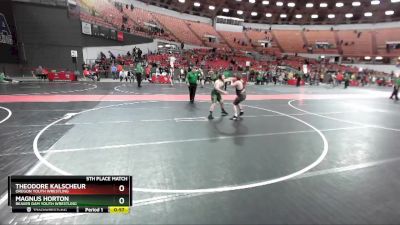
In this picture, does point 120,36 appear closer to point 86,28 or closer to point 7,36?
point 86,28

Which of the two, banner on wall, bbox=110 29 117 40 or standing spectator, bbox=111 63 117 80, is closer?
standing spectator, bbox=111 63 117 80

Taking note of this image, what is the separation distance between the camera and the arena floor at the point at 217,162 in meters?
3.79

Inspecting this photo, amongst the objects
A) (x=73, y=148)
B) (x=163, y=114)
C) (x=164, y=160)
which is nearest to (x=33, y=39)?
(x=163, y=114)

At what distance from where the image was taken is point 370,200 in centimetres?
425

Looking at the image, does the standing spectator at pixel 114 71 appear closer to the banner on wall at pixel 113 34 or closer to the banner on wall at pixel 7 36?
the banner on wall at pixel 113 34

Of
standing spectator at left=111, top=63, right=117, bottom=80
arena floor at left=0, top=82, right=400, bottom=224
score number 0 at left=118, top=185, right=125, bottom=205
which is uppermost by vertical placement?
standing spectator at left=111, top=63, right=117, bottom=80

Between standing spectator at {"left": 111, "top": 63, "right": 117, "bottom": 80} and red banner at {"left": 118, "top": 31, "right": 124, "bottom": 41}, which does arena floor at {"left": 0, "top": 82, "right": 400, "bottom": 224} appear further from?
red banner at {"left": 118, "top": 31, "right": 124, "bottom": 41}
